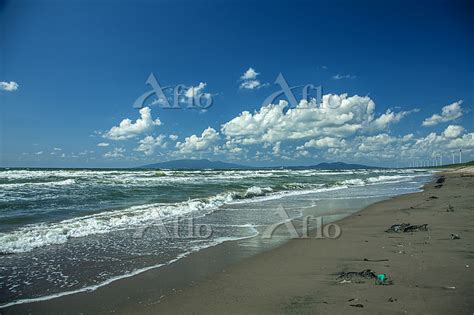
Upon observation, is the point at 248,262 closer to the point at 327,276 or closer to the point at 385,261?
the point at 327,276

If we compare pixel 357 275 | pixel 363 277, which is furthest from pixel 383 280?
pixel 357 275

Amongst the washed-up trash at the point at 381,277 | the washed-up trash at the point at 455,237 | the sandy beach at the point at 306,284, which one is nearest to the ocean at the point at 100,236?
the sandy beach at the point at 306,284

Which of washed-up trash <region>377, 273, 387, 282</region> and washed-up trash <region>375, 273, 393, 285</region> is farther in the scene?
washed-up trash <region>377, 273, 387, 282</region>

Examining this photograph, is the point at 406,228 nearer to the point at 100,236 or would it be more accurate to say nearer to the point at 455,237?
the point at 455,237

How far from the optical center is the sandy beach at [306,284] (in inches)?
168

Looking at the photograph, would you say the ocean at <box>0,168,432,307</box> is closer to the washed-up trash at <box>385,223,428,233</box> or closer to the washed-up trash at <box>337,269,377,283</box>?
the washed-up trash at <box>337,269,377,283</box>

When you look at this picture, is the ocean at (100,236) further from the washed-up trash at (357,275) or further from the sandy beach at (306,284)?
the washed-up trash at (357,275)

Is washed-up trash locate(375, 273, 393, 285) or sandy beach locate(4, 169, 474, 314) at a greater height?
washed-up trash locate(375, 273, 393, 285)

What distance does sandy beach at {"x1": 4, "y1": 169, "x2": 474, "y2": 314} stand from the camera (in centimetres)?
427

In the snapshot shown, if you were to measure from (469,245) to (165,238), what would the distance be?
7096 mm

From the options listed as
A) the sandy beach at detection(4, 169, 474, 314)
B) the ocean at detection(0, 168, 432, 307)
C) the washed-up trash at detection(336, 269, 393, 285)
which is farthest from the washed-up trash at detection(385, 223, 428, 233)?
the washed-up trash at detection(336, 269, 393, 285)

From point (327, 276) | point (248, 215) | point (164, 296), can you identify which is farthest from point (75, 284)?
point (248, 215)

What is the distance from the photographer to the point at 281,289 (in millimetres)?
4977

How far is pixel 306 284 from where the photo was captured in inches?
203
